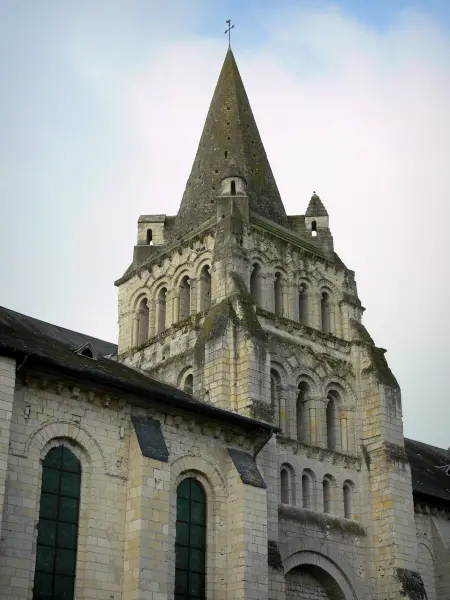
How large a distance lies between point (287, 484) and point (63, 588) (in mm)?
10322

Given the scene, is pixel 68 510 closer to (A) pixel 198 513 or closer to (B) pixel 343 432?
(A) pixel 198 513

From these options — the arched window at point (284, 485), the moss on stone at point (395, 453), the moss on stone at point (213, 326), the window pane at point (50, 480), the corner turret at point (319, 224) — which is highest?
the corner turret at point (319, 224)

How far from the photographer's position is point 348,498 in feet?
108

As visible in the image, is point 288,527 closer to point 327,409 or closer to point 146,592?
point 327,409

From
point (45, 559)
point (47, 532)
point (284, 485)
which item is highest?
point (284, 485)

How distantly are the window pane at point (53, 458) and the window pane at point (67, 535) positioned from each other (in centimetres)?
150

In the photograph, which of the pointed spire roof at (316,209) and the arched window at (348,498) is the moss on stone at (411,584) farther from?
the pointed spire roof at (316,209)

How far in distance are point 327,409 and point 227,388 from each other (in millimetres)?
5545

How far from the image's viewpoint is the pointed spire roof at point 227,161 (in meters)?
38.5

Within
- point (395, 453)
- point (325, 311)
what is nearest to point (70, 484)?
point (395, 453)

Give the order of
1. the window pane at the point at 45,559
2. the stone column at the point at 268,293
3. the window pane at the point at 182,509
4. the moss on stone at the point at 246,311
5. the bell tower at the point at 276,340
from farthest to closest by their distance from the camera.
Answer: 1. the stone column at the point at 268,293
2. the moss on stone at the point at 246,311
3. the bell tower at the point at 276,340
4. the window pane at the point at 182,509
5. the window pane at the point at 45,559

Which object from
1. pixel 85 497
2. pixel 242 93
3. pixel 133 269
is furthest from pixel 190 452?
pixel 242 93

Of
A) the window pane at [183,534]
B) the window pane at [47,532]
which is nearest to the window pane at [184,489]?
the window pane at [183,534]

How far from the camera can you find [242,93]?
42.5m
